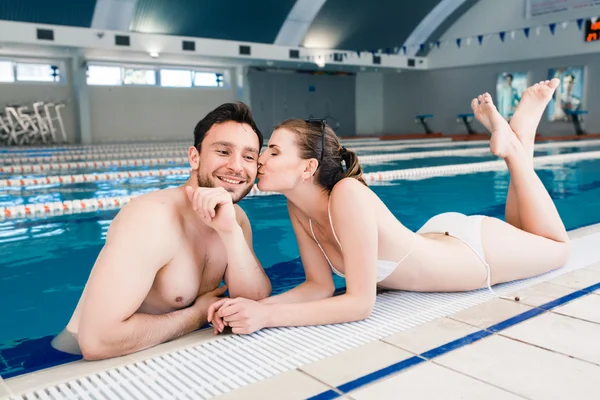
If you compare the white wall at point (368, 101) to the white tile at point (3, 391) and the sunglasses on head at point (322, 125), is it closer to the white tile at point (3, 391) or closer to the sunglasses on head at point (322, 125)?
the sunglasses on head at point (322, 125)

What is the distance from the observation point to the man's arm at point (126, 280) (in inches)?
67.0

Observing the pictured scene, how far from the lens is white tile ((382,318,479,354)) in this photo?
5.94ft

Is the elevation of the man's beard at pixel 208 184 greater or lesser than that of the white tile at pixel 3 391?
greater

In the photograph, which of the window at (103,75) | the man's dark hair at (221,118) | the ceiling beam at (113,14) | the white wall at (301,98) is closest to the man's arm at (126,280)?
the man's dark hair at (221,118)

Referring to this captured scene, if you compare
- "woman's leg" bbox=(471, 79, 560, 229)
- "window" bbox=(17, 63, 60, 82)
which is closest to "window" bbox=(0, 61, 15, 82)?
"window" bbox=(17, 63, 60, 82)

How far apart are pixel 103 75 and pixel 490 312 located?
18.3 m

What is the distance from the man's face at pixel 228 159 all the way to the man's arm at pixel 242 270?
15cm

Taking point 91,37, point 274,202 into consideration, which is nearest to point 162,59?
point 91,37

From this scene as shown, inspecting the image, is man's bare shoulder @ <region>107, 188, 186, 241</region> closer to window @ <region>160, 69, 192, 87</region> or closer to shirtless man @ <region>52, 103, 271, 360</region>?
shirtless man @ <region>52, 103, 271, 360</region>

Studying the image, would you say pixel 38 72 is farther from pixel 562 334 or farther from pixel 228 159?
pixel 562 334

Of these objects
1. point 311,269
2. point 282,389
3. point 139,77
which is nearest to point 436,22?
point 139,77

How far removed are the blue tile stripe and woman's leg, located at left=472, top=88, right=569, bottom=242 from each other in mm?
473

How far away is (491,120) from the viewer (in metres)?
2.89

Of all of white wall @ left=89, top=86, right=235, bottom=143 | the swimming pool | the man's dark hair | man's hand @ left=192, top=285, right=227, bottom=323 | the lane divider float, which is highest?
white wall @ left=89, top=86, right=235, bottom=143
